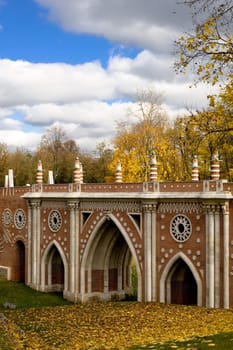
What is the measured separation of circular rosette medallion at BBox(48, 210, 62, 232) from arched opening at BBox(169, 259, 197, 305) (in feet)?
23.8

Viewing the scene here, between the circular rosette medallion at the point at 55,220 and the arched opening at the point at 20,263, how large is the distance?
3.78 meters

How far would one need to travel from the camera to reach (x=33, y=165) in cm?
5841

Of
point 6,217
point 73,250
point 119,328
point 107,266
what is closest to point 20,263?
point 6,217

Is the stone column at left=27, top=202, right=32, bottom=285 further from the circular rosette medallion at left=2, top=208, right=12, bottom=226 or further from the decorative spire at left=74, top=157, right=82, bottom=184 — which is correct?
the decorative spire at left=74, top=157, right=82, bottom=184

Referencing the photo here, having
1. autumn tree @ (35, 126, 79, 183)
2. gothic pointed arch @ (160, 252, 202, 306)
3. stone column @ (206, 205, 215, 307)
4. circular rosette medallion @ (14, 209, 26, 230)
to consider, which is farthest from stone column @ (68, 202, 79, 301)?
autumn tree @ (35, 126, 79, 183)

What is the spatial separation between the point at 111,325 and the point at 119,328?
0.65m

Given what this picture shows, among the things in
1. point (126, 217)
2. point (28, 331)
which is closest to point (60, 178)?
point (126, 217)

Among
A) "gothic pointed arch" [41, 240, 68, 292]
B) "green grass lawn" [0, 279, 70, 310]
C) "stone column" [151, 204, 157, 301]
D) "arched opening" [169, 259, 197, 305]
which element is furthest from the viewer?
"gothic pointed arch" [41, 240, 68, 292]

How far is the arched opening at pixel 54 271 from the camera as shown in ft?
88.8

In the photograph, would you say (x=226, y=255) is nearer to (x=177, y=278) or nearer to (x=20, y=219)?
(x=177, y=278)

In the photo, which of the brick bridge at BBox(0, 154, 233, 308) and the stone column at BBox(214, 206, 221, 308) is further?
the brick bridge at BBox(0, 154, 233, 308)

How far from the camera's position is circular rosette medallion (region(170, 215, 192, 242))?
20375 mm

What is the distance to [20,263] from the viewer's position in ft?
97.1

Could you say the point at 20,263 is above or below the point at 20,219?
below
